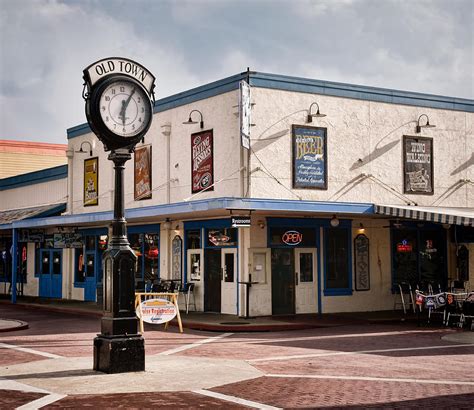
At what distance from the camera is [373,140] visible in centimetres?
2497

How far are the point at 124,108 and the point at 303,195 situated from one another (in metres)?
12.0

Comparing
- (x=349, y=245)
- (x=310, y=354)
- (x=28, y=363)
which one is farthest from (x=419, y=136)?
(x=28, y=363)

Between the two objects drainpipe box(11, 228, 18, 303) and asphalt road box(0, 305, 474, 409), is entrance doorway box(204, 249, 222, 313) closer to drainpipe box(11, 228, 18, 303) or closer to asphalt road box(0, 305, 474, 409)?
asphalt road box(0, 305, 474, 409)

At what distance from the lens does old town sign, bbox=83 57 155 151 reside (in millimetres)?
11836

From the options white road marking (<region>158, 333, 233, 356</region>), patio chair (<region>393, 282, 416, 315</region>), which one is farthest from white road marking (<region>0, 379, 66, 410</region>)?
patio chair (<region>393, 282, 416, 315</region>)

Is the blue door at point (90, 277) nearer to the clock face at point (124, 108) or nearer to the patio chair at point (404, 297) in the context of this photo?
the patio chair at point (404, 297)

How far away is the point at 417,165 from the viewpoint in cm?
2595

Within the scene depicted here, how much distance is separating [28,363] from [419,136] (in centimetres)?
1698

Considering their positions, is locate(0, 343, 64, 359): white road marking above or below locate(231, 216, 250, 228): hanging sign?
below

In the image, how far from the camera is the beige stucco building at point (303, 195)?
22.9m

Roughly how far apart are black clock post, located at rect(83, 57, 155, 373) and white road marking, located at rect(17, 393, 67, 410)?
162cm

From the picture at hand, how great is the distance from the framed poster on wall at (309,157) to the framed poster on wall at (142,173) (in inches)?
237

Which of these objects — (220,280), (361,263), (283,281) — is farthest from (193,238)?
(361,263)

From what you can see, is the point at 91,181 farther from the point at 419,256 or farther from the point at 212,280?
the point at 419,256
